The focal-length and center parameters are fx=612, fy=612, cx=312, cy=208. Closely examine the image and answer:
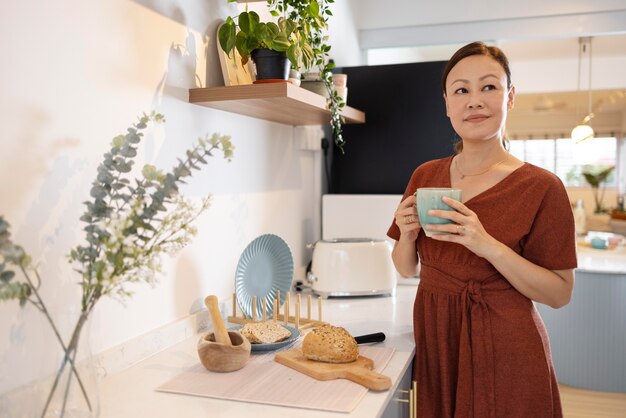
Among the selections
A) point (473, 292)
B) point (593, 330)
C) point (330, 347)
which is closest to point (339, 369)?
point (330, 347)

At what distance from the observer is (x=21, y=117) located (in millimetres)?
1034

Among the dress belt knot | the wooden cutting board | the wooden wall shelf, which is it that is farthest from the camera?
the wooden wall shelf

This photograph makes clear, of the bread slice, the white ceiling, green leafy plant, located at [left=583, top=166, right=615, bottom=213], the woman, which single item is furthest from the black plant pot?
green leafy plant, located at [left=583, top=166, right=615, bottom=213]

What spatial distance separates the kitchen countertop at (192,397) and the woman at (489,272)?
0.12 metres

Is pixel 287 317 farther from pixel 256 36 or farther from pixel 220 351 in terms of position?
pixel 256 36

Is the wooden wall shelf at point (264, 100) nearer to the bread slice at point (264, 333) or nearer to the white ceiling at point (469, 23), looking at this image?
the bread slice at point (264, 333)

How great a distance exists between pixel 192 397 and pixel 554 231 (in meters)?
0.83

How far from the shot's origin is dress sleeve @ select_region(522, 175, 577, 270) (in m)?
1.33

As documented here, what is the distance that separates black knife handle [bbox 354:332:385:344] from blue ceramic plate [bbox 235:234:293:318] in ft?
1.17

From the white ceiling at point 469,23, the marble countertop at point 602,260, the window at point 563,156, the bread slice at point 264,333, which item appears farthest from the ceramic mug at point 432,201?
the window at point 563,156

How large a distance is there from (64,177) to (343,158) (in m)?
1.62

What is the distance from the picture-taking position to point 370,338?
1471mm

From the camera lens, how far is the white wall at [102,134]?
1.02m

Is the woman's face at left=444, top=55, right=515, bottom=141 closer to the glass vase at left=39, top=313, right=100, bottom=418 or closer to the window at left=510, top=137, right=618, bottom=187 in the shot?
the glass vase at left=39, top=313, right=100, bottom=418
